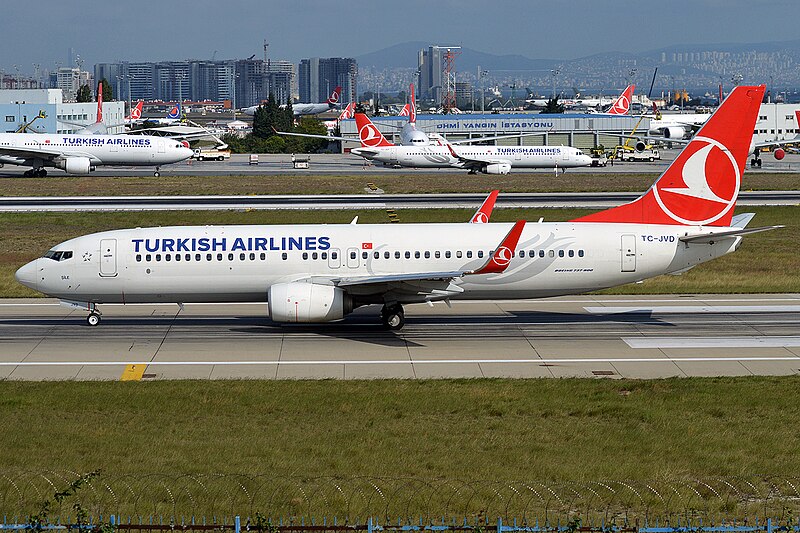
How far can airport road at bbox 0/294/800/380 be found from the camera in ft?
100

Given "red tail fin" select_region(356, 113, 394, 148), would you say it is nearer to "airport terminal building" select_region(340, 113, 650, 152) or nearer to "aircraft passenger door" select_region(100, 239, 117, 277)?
"airport terminal building" select_region(340, 113, 650, 152)

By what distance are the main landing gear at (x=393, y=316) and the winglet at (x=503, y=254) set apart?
167 inches

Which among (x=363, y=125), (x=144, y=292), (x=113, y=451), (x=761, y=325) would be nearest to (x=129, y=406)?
(x=113, y=451)

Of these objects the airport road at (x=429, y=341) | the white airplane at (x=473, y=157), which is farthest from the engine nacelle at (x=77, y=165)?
the airport road at (x=429, y=341)

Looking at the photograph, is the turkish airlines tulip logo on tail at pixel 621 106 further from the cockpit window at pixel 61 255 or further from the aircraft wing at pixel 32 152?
the cockpit window at pixel 61 255

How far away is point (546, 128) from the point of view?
15238 cm

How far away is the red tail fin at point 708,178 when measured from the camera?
1432 inches

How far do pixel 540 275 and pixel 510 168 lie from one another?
7633cm

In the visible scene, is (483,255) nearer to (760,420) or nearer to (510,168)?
(760,420)

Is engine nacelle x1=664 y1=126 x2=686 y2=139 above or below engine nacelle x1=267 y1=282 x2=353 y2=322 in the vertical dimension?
above

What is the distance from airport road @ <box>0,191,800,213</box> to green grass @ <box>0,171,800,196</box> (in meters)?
4.05

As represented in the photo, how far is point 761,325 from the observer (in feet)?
120

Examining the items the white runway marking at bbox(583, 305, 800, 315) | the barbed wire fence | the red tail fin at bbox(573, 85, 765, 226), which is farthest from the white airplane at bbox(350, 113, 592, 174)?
the barbed wire fence

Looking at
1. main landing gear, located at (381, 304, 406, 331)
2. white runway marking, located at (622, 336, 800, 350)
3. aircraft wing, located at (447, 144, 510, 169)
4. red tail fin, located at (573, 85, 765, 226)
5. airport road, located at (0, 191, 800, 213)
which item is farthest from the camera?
aircraft wing, located at (447, 144, 510, 169)
